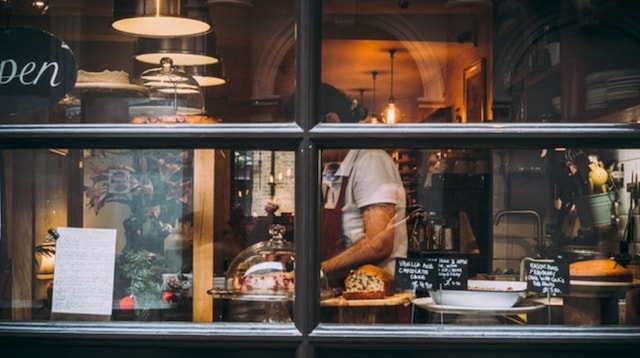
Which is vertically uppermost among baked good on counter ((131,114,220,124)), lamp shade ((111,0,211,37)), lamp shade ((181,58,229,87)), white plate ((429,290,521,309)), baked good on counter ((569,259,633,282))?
lamp shade ((111,0,211,37))

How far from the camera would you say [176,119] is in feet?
8.97

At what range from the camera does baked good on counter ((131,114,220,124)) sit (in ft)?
8.68

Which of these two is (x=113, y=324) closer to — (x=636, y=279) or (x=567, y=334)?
(x=567, y=334)

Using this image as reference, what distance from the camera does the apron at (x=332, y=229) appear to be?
8.46 feet

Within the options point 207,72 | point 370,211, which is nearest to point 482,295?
point 370,211

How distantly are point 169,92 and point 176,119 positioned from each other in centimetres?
36

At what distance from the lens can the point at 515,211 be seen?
335cm

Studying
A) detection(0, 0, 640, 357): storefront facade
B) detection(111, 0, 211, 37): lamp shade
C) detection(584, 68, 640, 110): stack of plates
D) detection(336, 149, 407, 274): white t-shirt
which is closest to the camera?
detection(0, 0, 640, 357): storefront facade

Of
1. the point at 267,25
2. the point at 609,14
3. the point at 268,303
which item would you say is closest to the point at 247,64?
the point at 267,25

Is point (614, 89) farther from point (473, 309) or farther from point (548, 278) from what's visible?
point (473, 309)

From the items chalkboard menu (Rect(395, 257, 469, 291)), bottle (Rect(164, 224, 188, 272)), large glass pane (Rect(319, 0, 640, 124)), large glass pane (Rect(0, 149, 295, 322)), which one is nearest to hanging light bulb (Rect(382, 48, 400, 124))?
large glass pane (Rect(319, 0, 640, 124))

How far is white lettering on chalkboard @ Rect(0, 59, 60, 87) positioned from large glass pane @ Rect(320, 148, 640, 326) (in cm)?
103

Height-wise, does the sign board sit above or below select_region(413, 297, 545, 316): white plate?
above

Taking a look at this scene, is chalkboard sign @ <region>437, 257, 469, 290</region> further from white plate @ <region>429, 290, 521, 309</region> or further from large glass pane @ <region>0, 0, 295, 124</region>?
large glass pane @ <region>0, 0, 295, 124</region>
